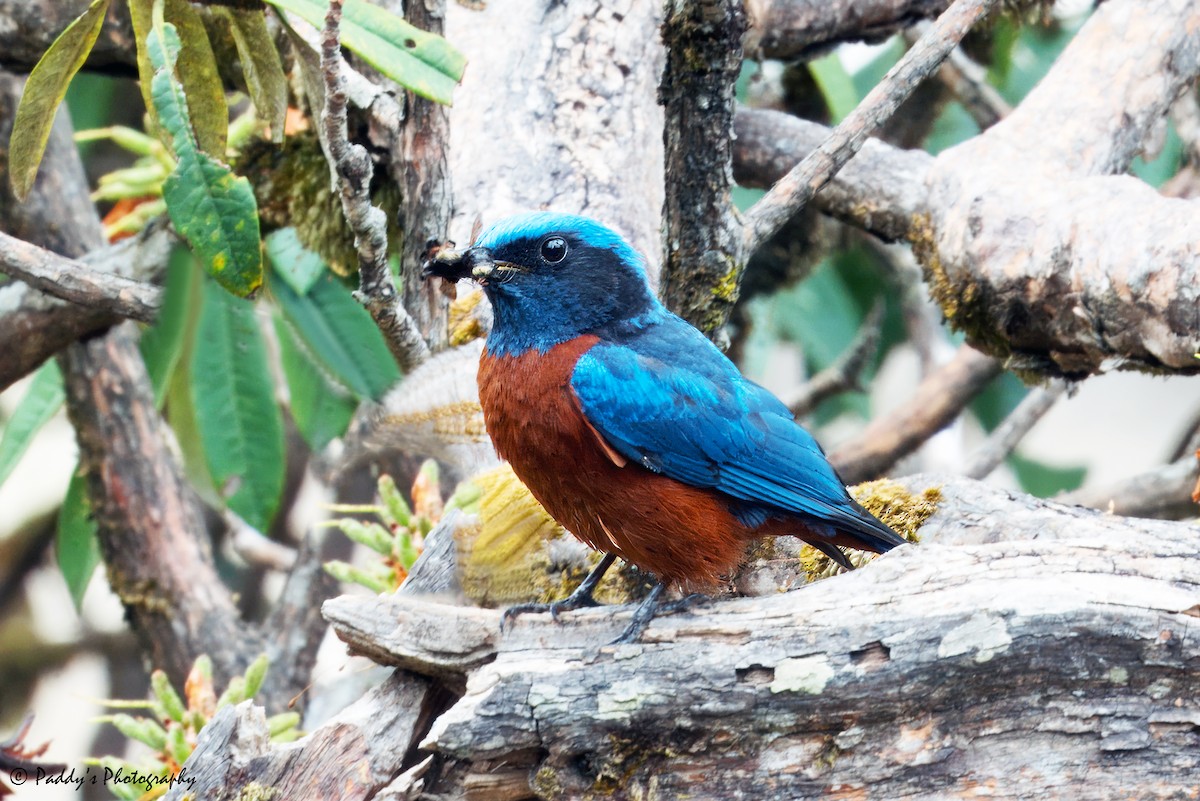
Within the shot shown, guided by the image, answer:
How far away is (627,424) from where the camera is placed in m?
2.80

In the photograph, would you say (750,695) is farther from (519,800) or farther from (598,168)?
(598,168)

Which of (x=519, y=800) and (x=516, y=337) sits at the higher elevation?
(x=516, y=337)

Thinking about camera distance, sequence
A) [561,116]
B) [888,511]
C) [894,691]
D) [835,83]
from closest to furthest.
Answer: [894,691] < [888,511] < [561,116] < [835,83]

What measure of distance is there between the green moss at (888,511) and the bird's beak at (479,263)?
1.14 meters

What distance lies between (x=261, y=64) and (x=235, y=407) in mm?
1478

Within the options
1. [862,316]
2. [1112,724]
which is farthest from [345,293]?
[862,316]

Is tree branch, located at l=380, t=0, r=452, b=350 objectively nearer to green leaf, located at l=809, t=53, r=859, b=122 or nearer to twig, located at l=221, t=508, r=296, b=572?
green leaf, located at l=809, t=53, r=859, b=122

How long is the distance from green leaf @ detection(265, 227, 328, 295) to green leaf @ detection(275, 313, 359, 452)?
0.72 ft

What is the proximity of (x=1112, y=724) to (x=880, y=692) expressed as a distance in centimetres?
45

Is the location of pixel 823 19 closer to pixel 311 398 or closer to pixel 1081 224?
pixel 1081 224

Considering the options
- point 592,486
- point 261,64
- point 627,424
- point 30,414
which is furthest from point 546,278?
point 30,414

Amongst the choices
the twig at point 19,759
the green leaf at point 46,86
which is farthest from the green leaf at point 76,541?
the green leaf at point 46,86

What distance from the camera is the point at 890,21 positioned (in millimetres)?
4969

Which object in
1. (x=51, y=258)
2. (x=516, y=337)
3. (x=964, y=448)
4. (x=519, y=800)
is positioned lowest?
(x=519, y=800)
